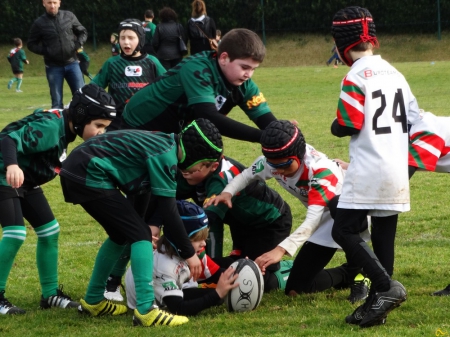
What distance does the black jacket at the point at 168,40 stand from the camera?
1761cm

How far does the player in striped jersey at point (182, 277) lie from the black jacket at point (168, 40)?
1325 cm

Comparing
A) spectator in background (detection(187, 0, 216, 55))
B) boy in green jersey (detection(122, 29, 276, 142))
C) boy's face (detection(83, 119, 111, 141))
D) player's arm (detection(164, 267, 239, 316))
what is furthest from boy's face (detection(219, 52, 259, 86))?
spectator in background (detection(187, 0, 216, 55))

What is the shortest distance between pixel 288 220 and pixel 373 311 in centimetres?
169

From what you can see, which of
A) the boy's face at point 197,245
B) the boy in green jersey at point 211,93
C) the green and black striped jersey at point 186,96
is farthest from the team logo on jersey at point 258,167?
the boy's face at point 197,245

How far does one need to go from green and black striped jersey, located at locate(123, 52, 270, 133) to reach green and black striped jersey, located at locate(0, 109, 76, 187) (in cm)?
84

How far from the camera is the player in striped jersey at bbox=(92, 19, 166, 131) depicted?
853 centimetres

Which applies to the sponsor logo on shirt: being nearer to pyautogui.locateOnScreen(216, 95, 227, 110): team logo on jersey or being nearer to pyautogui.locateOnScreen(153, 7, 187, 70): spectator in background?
pyautogui.locateOnScreen(216, 95, 227, 110): team logo on jersey

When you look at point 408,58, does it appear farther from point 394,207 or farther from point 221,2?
point 394,207

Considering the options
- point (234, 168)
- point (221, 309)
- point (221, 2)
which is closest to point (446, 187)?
Answer: point (234, 168)

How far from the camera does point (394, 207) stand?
4.25m

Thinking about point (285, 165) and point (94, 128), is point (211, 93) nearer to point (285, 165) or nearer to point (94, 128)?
point (285, 165)

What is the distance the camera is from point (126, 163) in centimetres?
437

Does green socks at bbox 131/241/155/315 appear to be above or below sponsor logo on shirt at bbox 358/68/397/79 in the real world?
below

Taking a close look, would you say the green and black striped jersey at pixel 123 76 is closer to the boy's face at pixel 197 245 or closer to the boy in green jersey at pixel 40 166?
the boy in green jersey at pixel 40 166
